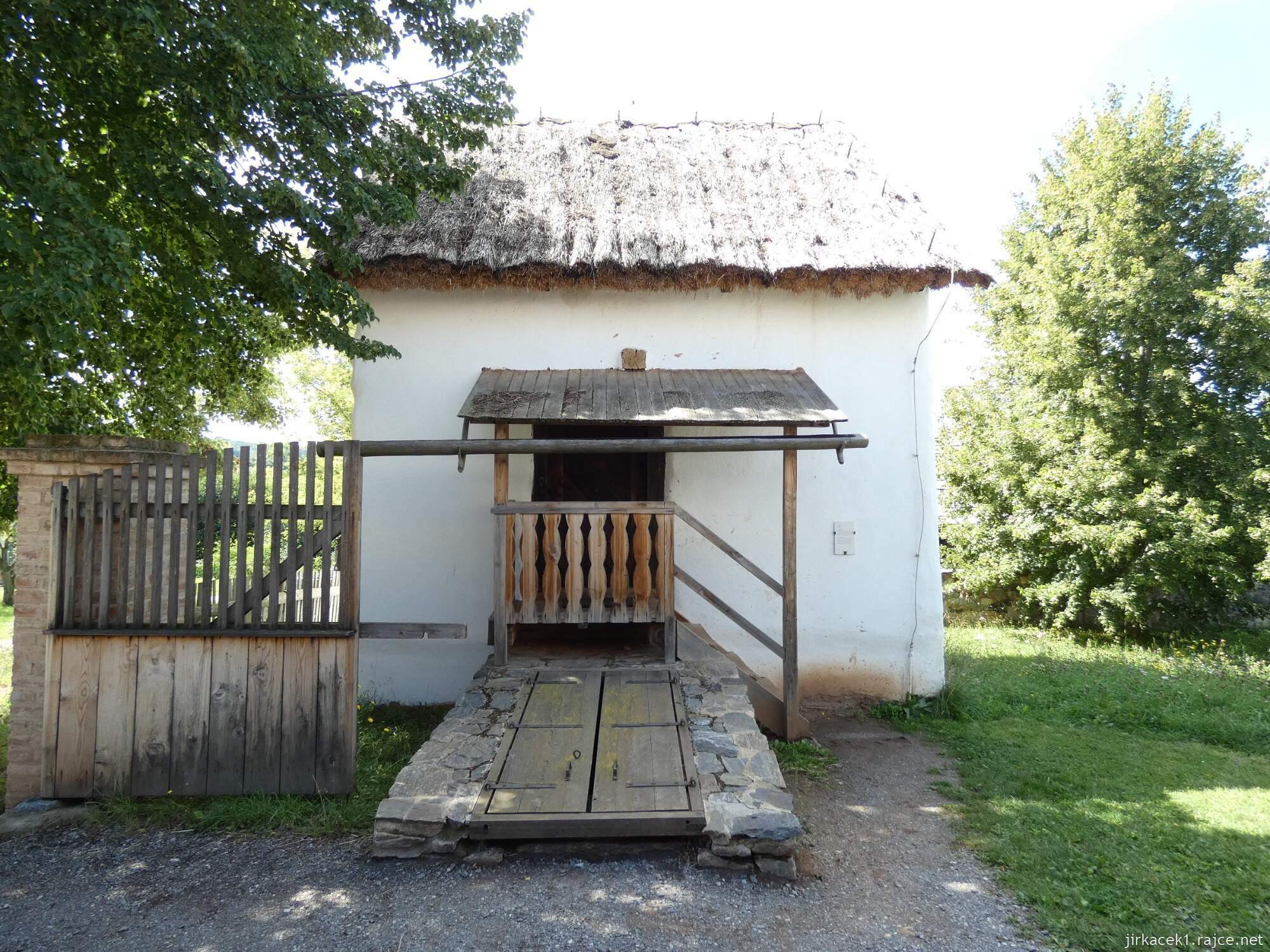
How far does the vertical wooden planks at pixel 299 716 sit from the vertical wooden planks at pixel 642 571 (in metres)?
2.15

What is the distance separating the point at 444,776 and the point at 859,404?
4.61m

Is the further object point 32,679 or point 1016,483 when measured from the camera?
point 1016,483

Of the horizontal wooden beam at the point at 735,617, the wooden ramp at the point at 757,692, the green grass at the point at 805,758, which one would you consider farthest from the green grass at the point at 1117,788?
the horizontal wooden beam at the point at 735,617

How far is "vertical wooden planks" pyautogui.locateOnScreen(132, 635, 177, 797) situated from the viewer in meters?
4.08

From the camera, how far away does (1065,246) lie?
11.0 meters

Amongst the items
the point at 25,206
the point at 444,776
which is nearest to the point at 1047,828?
the point at 444,776

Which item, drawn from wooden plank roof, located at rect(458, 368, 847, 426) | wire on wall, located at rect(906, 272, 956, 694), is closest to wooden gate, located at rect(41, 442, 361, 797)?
wooden plank roof, located at rect(458, 368, 847, 426)

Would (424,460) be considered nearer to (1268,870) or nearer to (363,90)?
(363,90)

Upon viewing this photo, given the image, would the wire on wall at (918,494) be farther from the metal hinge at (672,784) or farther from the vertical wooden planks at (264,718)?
the vertical wooden planks at (264,718)

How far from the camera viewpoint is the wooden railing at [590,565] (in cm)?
518

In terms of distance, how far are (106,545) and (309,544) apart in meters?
1.12

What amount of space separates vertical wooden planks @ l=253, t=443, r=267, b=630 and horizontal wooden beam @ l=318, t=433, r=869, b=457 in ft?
2.45

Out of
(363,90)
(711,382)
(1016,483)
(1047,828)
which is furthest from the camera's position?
(1016,483)

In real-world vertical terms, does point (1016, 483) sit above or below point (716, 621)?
above
